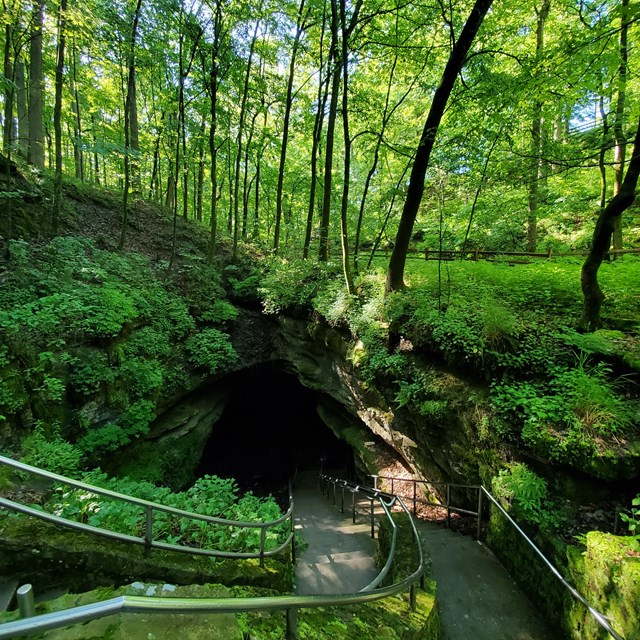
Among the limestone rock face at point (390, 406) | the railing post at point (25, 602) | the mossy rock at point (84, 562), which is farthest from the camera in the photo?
the limestone rock face at point (390, 406)

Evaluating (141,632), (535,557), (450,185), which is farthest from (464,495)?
(450,185)

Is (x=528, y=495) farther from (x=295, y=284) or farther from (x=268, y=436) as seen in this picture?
(x=268, y=436)

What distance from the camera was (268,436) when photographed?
587 inches

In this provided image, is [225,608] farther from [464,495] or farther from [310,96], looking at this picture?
[310,96]

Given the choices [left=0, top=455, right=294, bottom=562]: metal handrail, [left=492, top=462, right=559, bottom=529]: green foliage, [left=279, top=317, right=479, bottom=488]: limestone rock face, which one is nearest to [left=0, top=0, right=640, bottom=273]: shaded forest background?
[left=279, top=317, right=479, bottom=488]: limestone rock face

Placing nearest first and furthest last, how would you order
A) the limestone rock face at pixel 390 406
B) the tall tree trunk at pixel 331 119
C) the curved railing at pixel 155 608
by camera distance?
the curved railing at pixel 155 608 → the limestone rock face at pixel 390 406 → the tall tree trunk at pixel 331 119

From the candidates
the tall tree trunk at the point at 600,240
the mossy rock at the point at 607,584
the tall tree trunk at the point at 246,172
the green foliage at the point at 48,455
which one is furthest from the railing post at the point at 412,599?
the tall tree trunk at the point at 246,172

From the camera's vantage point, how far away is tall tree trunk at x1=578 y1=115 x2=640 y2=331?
186 inches

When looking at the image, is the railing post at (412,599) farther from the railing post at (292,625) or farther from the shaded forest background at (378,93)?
the shaded forest background at (378,93)

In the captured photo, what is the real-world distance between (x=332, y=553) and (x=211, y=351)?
672 centimetres

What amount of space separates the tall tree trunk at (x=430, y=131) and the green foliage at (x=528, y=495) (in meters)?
4.47

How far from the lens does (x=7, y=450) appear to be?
5.16m

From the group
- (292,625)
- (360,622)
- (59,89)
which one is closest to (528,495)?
(360,622)

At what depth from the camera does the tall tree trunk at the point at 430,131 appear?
5.40 m
